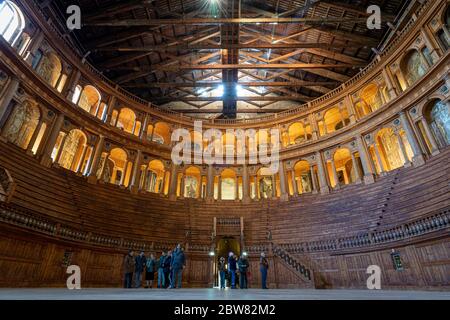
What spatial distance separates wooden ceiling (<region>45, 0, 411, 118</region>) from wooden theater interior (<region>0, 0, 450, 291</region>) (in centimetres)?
16

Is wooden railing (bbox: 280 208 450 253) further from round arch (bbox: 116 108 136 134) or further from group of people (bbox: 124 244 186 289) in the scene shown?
round arch (bbox: 116 108 136 134)

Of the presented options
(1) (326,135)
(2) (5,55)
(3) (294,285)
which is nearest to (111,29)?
(2) (5,55)

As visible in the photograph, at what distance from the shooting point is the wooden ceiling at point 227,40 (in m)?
19.2

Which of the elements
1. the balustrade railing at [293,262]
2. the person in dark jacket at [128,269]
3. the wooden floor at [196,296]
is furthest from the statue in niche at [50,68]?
the balustrade railing at [293,262]

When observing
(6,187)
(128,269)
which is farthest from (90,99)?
(128,269)

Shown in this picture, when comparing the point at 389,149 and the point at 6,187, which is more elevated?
the point at 389,149

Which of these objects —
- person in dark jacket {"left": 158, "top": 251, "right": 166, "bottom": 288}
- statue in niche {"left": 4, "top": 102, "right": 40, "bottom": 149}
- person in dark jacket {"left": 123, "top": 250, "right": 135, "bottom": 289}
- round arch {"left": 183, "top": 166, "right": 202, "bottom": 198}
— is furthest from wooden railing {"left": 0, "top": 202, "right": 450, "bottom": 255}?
round arch {"left": 183, "top": 166, "right": 202, "bottom": 198}

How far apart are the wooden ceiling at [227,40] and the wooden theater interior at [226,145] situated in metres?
0.16

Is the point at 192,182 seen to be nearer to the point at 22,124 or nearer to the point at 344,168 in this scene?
the point at 22,124

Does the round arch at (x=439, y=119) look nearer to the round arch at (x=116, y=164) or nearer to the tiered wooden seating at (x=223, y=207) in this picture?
the tiered wooden seating at (x=223, y=207)

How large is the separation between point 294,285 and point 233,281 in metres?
4.74

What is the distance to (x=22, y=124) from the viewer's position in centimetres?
1580

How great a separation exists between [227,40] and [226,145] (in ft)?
37.1

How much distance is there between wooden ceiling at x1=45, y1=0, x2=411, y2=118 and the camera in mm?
19172
